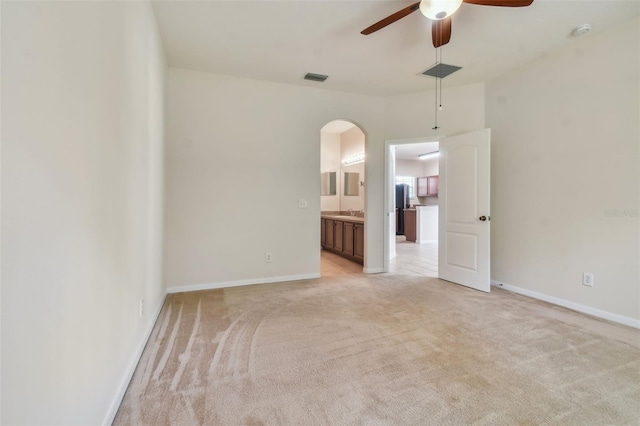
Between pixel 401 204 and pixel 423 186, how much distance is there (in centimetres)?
96

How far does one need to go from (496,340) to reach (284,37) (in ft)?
10.6

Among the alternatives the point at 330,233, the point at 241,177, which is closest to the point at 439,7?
the point at 241,177

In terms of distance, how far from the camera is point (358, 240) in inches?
198

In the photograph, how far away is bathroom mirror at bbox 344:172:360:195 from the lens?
6.85 meters

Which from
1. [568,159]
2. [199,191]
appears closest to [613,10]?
[568,159]

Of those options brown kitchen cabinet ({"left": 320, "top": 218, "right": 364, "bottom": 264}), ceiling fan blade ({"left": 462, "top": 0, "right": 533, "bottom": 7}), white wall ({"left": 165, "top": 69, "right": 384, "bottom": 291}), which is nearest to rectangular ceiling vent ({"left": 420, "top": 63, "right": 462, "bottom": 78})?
white wall ({"left": 165, "top": 69, "right": 384, "bottom": 291})

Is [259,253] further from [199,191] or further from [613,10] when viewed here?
[613,10]

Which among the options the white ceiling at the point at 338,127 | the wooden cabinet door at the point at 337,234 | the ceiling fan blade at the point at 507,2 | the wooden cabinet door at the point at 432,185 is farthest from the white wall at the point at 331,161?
the ceiling fan blade at the point at 507,2

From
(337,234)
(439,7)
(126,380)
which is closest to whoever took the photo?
(126,380)

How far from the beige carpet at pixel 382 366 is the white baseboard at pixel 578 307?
17 cm

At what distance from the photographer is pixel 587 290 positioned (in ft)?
9.68

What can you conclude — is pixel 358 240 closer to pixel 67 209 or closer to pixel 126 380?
pixel 126 380

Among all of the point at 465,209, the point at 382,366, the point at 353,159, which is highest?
the point at 353,159

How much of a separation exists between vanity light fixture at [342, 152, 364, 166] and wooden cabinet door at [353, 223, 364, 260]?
1.98 metres
